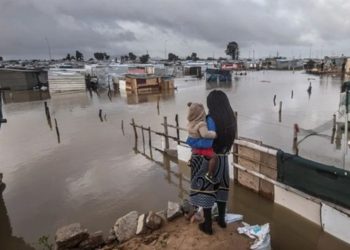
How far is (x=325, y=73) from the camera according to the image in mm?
69250

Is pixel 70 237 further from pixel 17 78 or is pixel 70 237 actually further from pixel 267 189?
pixel 17 78

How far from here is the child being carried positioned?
481 centimetres

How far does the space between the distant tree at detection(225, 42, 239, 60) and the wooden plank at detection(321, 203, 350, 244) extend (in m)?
142

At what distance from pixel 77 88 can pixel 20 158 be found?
36.5 m

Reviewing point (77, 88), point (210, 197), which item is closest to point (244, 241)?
point (210, 197)

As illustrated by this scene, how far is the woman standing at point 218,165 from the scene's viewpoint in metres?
4.88

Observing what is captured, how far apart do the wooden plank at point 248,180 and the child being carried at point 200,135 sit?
3.94 m

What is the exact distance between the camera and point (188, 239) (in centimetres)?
524

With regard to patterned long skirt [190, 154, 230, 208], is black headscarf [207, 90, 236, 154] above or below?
above

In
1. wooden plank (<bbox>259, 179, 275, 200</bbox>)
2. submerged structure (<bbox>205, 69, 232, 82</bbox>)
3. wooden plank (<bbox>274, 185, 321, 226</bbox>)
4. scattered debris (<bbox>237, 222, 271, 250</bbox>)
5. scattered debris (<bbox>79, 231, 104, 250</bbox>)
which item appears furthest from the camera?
submerged structure (<bbox>205, 69, 232, 82</bbox>)

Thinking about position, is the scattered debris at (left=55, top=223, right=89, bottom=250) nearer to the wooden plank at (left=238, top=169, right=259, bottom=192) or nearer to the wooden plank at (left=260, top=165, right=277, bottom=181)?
the wooden plank at (left=260, top=165, right=277, bottom=181)

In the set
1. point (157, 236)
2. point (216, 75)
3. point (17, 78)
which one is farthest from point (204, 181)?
point (216, 75)

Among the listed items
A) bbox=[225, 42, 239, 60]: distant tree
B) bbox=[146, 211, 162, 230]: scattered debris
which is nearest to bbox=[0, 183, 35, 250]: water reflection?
bbox=[146, 211, 162, 230]: scattered debris

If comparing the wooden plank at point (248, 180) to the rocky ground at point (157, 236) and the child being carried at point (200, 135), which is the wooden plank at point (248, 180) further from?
the child being carried at point (200, 135)
